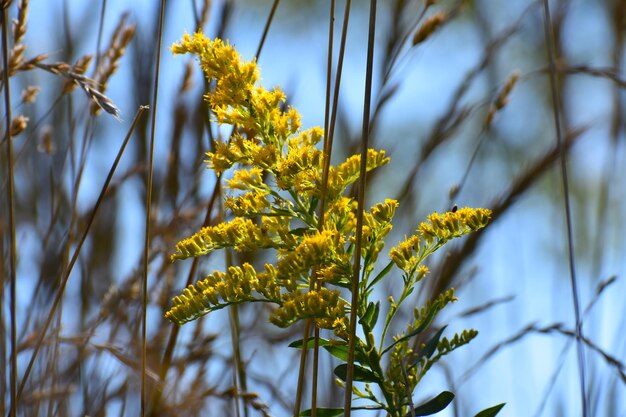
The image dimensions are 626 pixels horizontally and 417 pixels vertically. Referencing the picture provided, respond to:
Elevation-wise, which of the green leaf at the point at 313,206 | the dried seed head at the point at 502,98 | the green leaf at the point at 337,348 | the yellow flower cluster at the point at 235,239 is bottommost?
the green leaf at the point at 337,348

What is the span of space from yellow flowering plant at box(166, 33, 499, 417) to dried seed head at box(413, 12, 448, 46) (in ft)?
1.74

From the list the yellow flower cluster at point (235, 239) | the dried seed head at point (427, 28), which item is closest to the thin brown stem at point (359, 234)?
the yellow flower cluster at point (235, 239)

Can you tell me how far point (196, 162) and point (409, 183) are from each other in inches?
19.4

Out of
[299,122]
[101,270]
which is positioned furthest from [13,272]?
[101,270]

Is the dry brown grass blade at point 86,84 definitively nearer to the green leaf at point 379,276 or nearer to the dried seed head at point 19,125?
the dried seed head at point 19,125

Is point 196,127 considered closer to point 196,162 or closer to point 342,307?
point 196,162

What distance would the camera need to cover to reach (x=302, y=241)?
0.91m

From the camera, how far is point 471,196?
85.0 inches

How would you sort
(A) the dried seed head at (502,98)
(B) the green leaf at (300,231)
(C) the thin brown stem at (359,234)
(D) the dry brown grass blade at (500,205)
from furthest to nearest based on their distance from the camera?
(A) the dried seed head at (502,98) → (D) the dry brown grass blade at (500,205) → (B) the green leaf at (300,231) → (C) the thin brown stem at (359,234)

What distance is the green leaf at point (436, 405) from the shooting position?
0.86 metres

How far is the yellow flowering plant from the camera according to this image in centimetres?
88

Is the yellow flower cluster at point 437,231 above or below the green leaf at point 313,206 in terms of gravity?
below

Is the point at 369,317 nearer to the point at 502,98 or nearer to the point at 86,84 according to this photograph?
the point at 86,84

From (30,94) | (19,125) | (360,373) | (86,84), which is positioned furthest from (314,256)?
(30,94)
